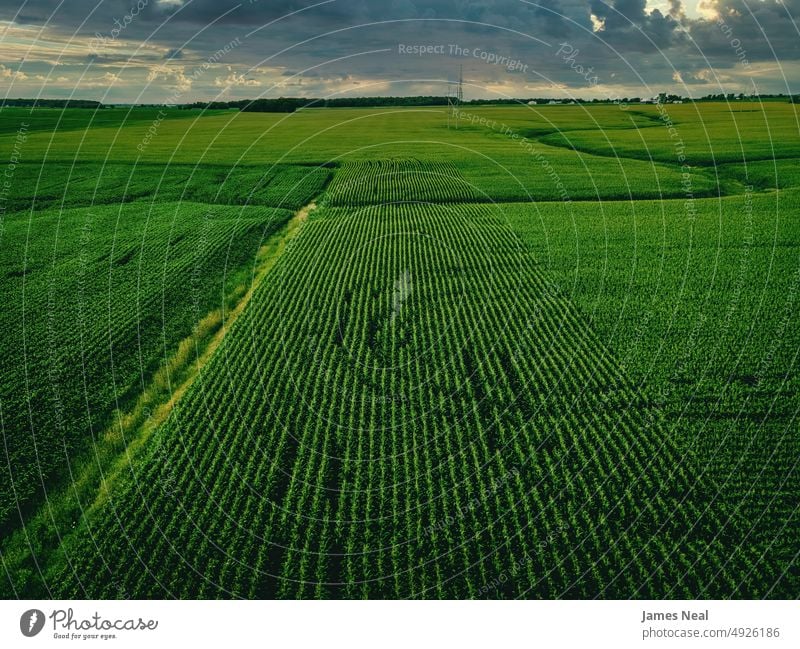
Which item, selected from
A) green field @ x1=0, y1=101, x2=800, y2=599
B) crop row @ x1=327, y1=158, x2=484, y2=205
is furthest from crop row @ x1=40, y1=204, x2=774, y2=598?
crop row @ x1=327, y1=158, x2=484, y2=205

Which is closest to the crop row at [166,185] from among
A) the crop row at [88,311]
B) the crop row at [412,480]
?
the crop row at [88,311]

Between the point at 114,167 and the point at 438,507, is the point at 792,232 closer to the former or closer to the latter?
the point at 438,507

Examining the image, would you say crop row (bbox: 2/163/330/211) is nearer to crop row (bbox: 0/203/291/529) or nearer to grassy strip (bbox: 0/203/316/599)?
crop row (bbox: 0/203/291/529)

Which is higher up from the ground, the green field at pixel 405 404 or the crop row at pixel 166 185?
the crop row at pixel 166 185

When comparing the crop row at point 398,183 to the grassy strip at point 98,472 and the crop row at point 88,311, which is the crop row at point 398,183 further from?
the grassy strip at point 98,472

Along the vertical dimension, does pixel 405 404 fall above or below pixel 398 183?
below

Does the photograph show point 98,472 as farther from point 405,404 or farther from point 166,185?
point 166,185

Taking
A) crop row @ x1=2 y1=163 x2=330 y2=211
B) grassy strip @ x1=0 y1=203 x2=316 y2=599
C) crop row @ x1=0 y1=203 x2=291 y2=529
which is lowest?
grassy strip @ x1=0 y1=203 x2=316 y2=599

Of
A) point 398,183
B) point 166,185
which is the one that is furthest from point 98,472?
point 166,185
